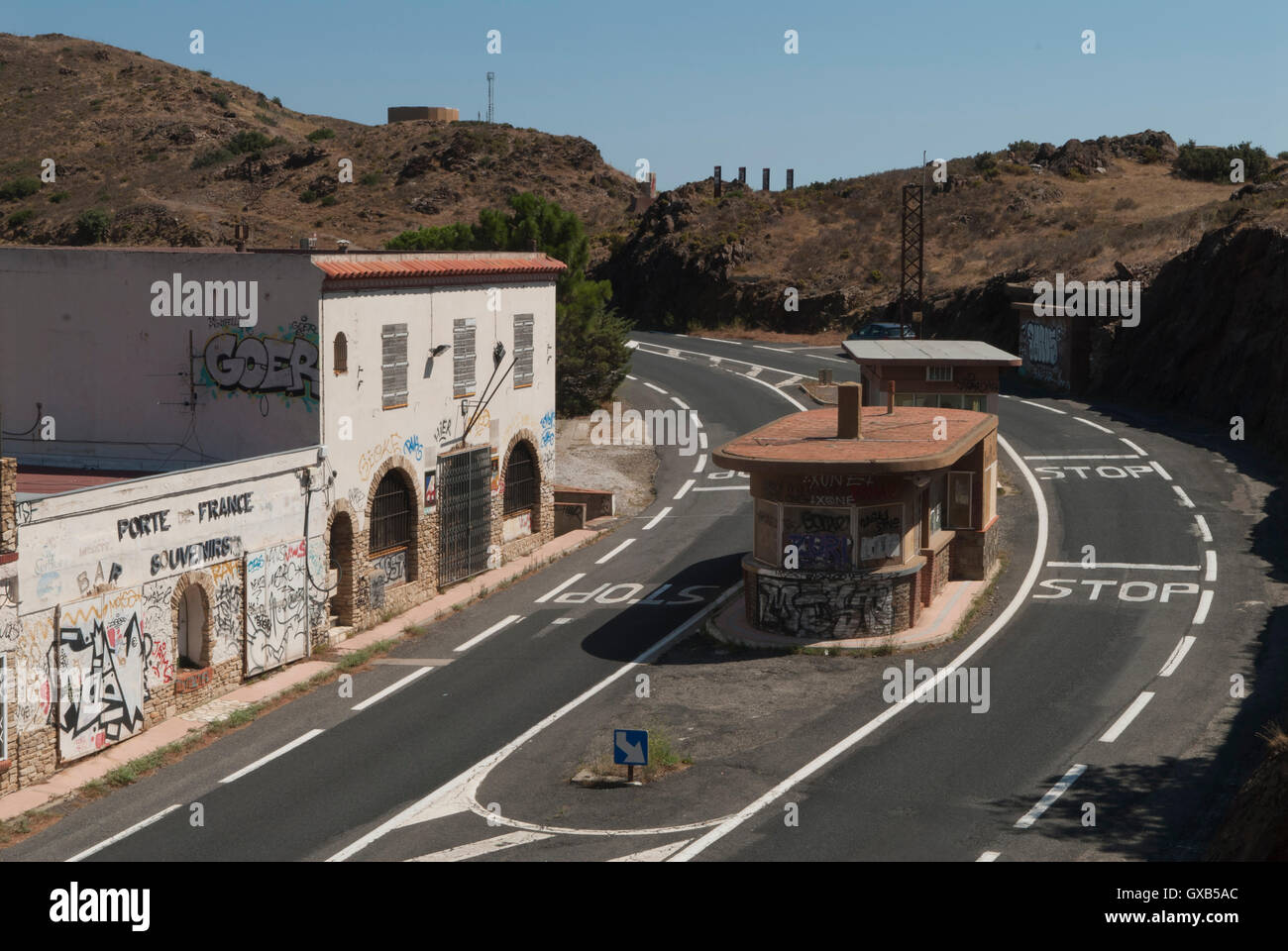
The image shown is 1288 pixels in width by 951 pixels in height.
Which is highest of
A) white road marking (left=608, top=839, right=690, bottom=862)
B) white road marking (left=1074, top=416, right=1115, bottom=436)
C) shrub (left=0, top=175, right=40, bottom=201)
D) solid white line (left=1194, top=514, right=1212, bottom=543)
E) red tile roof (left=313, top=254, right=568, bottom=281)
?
shrub (left=0, top=175, right=40, bottom=201)

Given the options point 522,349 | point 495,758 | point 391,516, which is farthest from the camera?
point 522,349

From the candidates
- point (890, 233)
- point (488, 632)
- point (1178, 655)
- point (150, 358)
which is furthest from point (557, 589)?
point (890, 233)

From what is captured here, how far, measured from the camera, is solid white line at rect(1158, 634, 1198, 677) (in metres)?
26.0

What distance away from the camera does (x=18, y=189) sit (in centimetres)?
11094

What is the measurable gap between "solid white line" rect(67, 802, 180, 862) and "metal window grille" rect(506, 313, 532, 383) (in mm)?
18201

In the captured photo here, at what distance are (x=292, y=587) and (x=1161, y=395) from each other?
35.7 meters

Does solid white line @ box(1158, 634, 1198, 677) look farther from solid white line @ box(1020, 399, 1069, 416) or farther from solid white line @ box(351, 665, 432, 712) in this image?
solid white line @ box(1020, 399, 1069, 416)

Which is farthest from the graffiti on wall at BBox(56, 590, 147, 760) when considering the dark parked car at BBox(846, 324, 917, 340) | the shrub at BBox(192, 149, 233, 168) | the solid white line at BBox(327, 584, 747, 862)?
the shrub at BBox(192, 149, 233, 168)

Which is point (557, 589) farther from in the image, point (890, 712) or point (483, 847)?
point (483, 847)

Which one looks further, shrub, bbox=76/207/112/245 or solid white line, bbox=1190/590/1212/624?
shrub, bbox=76/207/112/245

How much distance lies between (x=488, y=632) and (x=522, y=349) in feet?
30.7

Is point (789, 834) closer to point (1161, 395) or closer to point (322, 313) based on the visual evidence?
point (322, 313)

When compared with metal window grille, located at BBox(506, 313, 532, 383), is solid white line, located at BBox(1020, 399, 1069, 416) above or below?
below

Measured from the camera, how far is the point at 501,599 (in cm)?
3375
